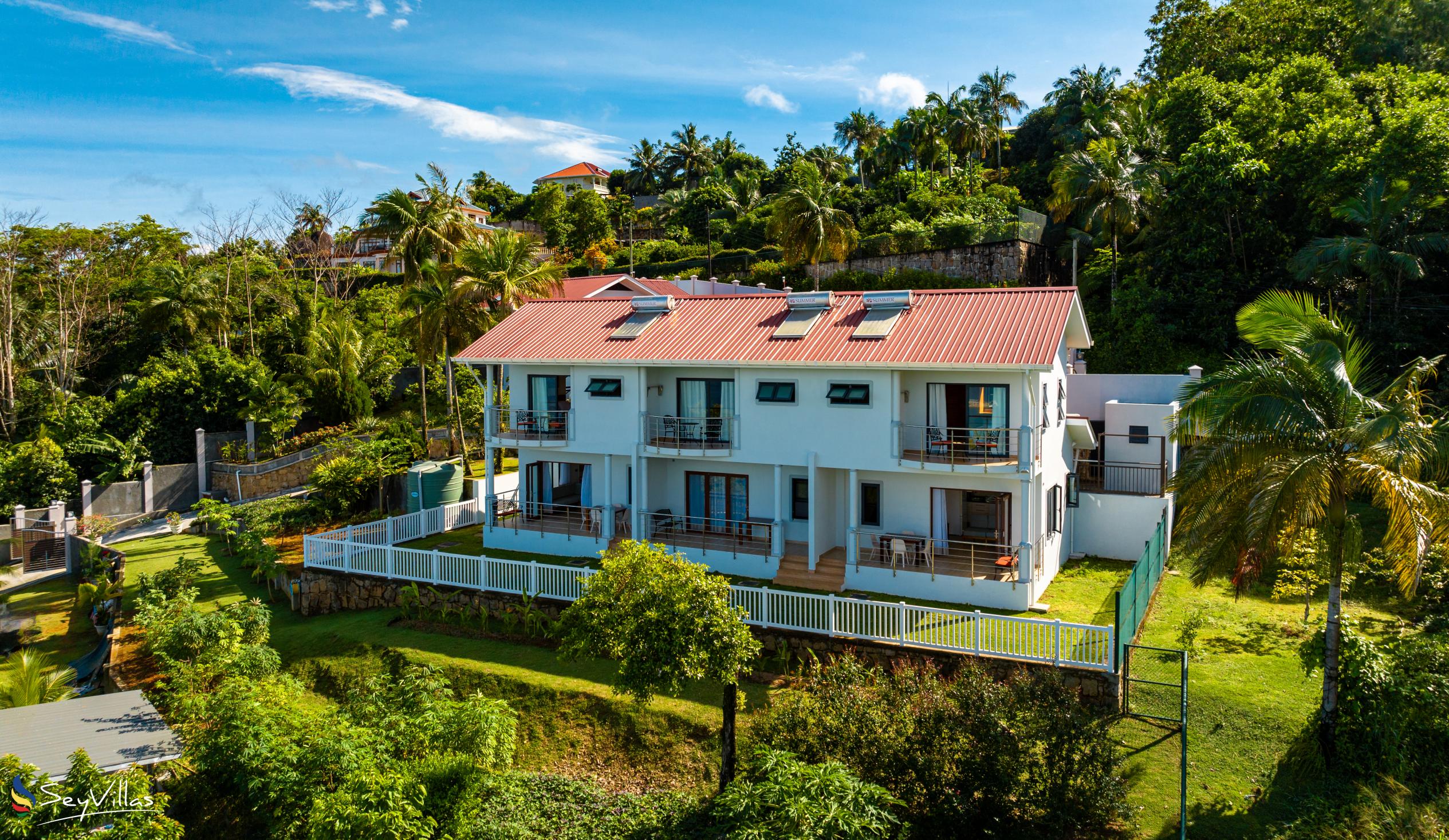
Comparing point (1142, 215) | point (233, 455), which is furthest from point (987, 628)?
point (233, 455)

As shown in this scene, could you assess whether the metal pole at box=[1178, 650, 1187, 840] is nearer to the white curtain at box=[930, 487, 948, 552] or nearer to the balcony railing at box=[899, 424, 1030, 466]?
the balcony railing at box=[899, 424, 1030, 466]

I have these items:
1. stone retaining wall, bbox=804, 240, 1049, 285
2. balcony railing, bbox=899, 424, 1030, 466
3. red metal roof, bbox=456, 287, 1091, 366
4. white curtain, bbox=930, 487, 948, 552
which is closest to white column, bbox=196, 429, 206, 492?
red metal roof, bbox=456, 287, 1091, 366

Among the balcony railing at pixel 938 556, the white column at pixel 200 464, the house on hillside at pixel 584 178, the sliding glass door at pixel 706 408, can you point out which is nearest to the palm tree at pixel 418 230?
the white column at pixel 200 464

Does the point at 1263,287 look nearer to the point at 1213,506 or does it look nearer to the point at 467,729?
the point at 1213,506

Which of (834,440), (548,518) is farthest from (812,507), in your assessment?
(548,518)

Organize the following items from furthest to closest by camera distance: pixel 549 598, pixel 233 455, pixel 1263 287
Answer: pixel 233 455
pixel 1263 287
pixel 549 598
